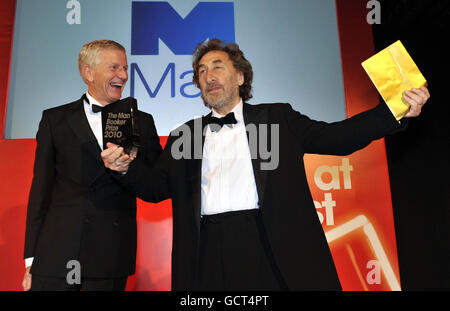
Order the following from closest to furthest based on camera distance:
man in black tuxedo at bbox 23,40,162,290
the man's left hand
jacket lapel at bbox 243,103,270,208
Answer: the man's left hand, jacket lapel at bbox 243,103,270,208, man in black tuxedo at bbox 23,40,162,290

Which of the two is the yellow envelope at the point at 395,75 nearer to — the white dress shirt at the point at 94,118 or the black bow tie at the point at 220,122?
the black bow tie at the point at 220,122

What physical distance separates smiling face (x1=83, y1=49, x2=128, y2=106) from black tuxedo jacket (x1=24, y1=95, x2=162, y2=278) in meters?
0.21

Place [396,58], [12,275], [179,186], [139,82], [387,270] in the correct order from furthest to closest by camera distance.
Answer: [139,82]
[387,270]
[12,275]
[179,186]
[396,58]

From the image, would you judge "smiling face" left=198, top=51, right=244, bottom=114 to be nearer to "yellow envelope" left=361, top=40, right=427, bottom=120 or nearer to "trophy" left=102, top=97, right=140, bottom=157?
"trophy" left=102, top=97, right=140, bottom=157

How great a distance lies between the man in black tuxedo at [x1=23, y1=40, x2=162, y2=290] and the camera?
2139 millimetres

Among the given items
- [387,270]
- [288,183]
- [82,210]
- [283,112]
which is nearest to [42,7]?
[82,210]

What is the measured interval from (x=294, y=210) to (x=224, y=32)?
2292 millimetres

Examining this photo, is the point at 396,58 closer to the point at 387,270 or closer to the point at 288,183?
the point at 288,183

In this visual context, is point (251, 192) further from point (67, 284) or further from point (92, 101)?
point (92, 101)

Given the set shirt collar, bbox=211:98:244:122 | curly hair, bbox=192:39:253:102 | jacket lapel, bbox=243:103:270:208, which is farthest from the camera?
curly hair, bbox=192:39:253:102

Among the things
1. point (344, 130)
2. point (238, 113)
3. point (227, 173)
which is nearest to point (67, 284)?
point (227, 173)

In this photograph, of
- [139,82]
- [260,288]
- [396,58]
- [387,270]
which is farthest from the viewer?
[139,82]

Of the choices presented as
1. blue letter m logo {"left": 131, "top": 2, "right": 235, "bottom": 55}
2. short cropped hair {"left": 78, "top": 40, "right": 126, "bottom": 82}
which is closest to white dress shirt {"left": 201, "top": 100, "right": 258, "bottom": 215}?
short cropped hair {"left": 78, "top": 40, "right": 126, "bottom": 82}

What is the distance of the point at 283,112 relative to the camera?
2227mm
